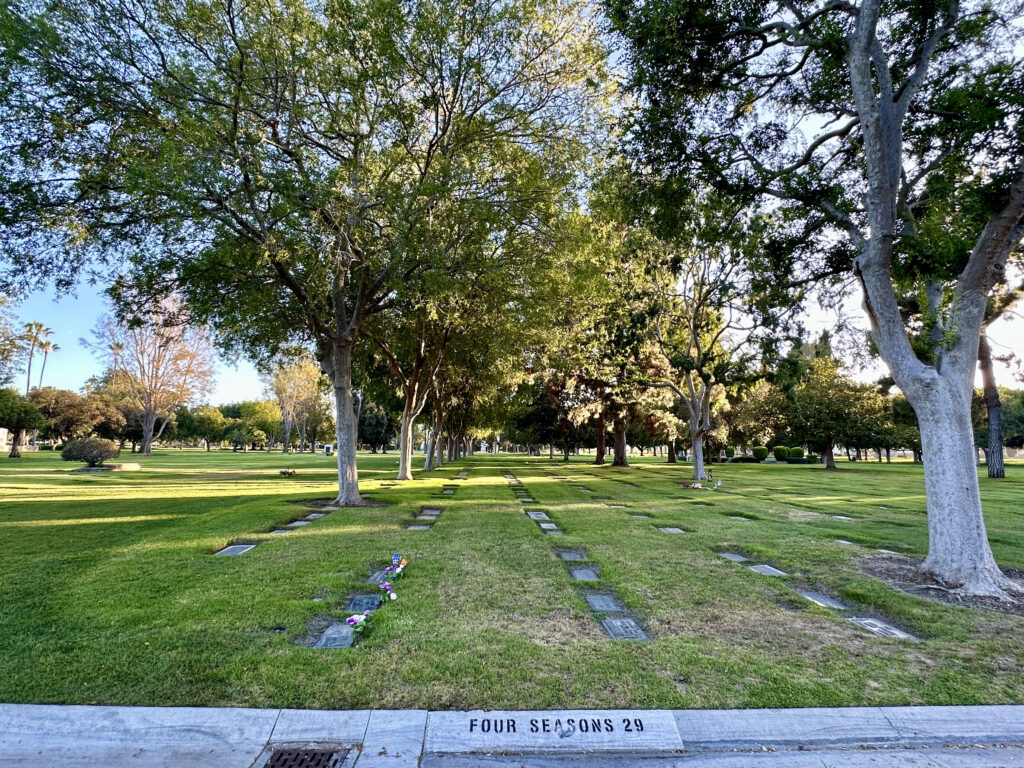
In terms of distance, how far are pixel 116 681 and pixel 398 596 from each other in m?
2.32

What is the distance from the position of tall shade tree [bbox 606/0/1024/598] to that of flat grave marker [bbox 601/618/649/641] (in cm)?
405

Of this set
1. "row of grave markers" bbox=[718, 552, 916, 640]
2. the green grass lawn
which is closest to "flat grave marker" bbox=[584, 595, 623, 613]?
the green grass lawn

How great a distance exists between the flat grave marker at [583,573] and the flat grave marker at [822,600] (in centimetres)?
220

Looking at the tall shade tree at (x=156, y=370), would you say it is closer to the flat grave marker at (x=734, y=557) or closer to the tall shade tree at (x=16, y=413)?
the tall shade tree at (x=16, y=413)

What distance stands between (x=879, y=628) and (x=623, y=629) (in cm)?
233

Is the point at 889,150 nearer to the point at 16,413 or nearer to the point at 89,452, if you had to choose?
the point at 89,452

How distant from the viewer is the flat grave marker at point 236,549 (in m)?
6.85

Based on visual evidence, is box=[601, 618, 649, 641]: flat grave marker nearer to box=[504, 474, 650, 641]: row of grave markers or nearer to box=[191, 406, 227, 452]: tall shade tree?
box=[504, 474, 650, 641]: row of grave markers

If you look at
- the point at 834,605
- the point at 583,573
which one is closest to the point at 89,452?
the point at 583,573

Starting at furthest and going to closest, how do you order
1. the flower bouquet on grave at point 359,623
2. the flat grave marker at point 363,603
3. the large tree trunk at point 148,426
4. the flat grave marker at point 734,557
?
the large tree trunk at point 148,426
the flat grave marker at point 734,557
the flat grave marker at point 363,603
the flower bouquet on grave at point 359,623

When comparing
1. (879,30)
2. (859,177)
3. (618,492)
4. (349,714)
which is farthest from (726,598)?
(618,492)

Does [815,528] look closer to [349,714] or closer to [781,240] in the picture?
[781,240]

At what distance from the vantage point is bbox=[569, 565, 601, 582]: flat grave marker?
5918mm

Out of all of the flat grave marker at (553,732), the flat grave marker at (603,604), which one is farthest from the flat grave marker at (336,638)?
the flat grave marker at (603,604)
